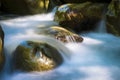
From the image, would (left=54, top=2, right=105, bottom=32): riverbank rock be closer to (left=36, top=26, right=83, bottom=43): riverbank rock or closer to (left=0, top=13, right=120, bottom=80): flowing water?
(left=0, top=13, right=120, bottom=80): flowing water

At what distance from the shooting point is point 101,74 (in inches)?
239

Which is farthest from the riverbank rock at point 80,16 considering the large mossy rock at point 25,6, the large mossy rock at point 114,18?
the large mossy rock at point 25,6

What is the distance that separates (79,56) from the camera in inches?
283

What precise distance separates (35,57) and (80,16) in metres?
3.36

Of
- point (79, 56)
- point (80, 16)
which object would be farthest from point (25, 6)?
point (79, 56)

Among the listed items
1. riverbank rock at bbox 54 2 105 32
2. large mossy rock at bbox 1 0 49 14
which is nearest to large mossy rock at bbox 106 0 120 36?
riverbank rock at bbox 54 2 105 32

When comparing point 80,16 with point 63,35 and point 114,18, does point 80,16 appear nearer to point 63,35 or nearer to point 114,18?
point 114,18

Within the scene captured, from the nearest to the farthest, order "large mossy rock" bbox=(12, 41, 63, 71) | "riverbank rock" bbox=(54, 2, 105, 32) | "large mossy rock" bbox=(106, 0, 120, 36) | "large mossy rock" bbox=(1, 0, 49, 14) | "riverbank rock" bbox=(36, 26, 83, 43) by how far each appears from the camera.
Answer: "large mossy rock" bbox=(12, 41, 63, 71) → "riverbank rock" bbox=(36, 26, 83, 43) → "large mossy rock" bbox=(106, 0, 120, 36) → "riverbank rock" bbox=(54, 2, 105, 32) → "large mossy rock" bbox=(1, 0, 49, 14)

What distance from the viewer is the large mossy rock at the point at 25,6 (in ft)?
40.8

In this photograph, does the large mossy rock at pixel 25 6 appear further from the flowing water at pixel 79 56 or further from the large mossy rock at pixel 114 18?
the large mossy rock at pixel 114 18

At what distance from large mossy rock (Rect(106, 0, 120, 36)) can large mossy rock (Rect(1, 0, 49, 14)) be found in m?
4.08

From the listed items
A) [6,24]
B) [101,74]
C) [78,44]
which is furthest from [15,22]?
[101,74]

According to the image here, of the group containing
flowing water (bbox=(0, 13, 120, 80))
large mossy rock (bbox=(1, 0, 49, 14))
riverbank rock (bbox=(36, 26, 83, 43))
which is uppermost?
large mossy rock (bbox=(1, 0, 49, 14))

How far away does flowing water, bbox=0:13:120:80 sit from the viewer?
19.8 ft
